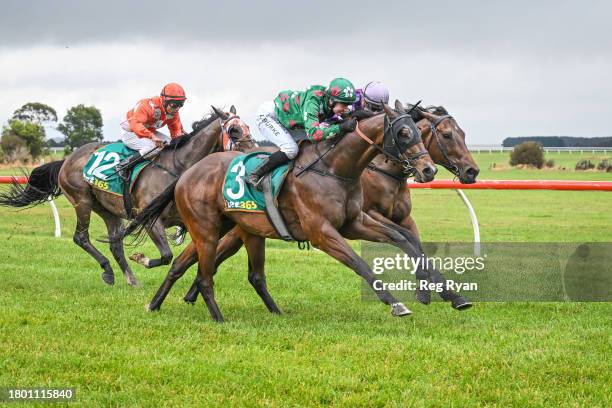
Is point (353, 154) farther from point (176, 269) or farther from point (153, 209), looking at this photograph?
point (153, 209)

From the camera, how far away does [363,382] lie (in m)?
4.71

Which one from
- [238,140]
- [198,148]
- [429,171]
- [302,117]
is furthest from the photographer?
[198,148]

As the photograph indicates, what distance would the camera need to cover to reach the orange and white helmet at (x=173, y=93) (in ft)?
28.4

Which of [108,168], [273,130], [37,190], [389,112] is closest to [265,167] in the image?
[273,130]

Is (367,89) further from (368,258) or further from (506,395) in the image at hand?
(506,395)

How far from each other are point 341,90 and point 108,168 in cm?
349

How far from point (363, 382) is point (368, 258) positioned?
4.16m

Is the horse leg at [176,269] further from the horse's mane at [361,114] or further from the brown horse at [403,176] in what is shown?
the horse's mane at [361,114]

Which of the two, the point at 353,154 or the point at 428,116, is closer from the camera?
the point at 353,154

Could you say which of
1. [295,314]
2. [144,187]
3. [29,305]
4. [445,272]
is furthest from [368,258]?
[29,305]

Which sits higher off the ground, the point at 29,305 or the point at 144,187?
the point at 144,187

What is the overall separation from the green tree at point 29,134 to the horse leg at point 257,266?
38625mm

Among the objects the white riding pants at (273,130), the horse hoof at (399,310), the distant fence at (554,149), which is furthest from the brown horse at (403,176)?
the distant fence at (554,149)

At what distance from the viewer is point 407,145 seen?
610cm
